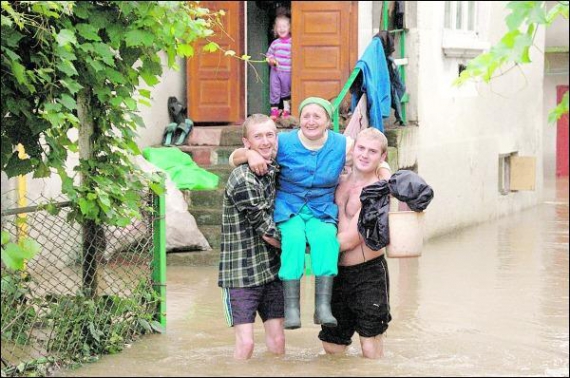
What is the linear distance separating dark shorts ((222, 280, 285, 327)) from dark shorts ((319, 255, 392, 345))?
0.38m

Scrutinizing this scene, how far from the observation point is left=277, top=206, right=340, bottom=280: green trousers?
6.40 meters

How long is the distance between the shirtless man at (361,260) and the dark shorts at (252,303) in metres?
0.38

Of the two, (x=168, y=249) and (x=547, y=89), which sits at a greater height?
(x=547, y=89)

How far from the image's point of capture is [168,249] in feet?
36.2

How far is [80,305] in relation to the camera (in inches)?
274

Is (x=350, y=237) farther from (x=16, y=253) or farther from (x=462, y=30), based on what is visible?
(x=462, y=30)

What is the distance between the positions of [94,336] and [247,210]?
1303 mm

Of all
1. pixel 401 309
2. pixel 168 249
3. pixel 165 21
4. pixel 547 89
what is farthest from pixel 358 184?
pixel 547 89

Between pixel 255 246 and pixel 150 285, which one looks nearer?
pixel 255 246

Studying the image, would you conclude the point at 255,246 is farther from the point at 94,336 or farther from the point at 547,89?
the point at 547,89

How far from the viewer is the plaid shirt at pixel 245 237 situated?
6516mm

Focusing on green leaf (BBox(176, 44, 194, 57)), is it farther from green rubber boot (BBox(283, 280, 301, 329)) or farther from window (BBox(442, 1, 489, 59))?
window (BBox(442, 1, 489, 59))

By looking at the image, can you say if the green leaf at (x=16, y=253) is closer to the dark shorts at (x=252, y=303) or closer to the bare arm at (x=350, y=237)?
the dark shorts at (x=252, y=303)

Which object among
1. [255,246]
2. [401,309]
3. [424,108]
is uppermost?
[424,108]
